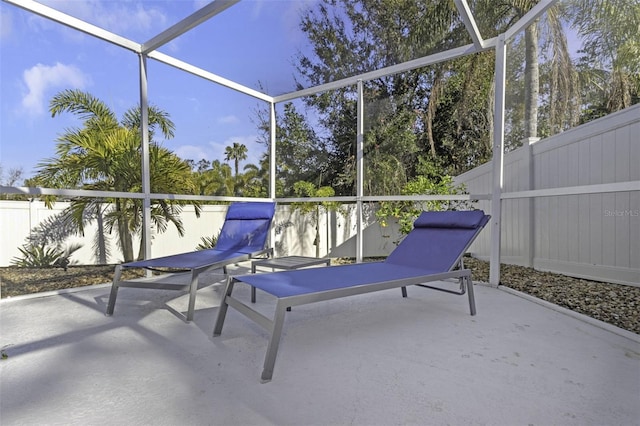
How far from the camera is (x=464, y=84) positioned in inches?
193

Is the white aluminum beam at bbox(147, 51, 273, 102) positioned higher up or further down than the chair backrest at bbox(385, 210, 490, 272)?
higher up

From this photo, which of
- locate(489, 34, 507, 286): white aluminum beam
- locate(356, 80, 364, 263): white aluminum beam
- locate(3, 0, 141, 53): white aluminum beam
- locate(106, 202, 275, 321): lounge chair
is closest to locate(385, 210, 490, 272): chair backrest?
locate(489, 34, 507, 286): white aluminum beam

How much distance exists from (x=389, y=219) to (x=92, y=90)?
4.94 metres

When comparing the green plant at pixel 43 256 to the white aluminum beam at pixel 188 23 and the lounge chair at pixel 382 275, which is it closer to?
the white aluminum beam at pixel 188 23

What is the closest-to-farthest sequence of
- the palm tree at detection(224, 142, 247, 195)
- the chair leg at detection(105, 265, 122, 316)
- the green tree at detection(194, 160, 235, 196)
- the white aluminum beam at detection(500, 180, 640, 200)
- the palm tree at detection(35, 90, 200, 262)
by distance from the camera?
the white aluminum beam at detection(500, 180, 640, 200)
the chair leg at detection(105, 265, 122, 316)
the palm tree at detection(35, 90, 200, 262)
the green tree at detection(194, 160, 235, 196)
the palm tree at detection(224, 142, 247, 195)

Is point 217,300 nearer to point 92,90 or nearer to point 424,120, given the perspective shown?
point 92,90

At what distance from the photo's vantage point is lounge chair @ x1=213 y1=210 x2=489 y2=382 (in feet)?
6.44

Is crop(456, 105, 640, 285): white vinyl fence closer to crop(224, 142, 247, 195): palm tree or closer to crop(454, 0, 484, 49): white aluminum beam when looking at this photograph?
crop(454, 0, 484, 49): white aluminum beam

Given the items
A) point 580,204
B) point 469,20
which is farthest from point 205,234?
point 580,204

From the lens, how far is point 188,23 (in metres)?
3.68

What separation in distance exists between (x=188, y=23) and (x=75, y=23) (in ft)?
3.84

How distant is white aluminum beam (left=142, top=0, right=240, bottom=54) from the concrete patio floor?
295 centimetres

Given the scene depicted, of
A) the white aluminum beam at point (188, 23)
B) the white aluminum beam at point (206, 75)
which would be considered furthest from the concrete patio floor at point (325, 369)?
the white aluminum beam at point (206, 75)

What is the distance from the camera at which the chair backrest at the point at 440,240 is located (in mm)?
2943
